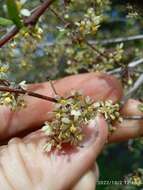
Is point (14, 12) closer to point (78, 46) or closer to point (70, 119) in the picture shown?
point (70, 119)

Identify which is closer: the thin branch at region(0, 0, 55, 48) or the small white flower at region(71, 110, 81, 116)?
the thin branch at region(0, 0, 55, 48)

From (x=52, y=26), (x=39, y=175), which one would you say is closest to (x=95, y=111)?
(x=39, y=175)

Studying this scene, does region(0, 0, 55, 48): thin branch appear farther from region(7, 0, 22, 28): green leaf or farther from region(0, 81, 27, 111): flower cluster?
region(0, 81, 27, 111): flower cluster

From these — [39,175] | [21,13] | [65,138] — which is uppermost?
[21,13]

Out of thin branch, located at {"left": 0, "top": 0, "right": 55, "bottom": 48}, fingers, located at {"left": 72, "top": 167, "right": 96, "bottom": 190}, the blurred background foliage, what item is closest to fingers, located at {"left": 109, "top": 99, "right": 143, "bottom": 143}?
the blurred background foliage

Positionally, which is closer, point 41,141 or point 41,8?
point 41,8

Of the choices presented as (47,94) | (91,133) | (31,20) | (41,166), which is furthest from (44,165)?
(31,20)

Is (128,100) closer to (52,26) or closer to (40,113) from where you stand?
(40,113)
